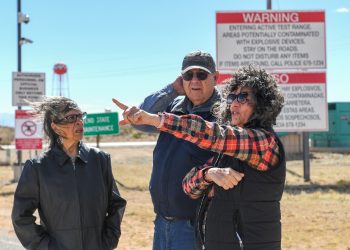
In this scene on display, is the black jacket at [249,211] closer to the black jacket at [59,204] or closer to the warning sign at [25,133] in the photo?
the black jacket at [59,204]

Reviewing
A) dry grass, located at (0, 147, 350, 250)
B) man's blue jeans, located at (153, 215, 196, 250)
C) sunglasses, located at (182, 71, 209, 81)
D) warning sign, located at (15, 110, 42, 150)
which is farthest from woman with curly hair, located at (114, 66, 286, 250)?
warning sign, located at (15, 110, 42, 150)

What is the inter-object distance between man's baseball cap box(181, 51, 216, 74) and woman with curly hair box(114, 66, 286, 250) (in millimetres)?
687

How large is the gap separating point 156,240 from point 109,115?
1414 cm

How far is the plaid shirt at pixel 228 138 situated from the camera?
2.51 meters

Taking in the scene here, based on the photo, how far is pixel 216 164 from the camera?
2.88m

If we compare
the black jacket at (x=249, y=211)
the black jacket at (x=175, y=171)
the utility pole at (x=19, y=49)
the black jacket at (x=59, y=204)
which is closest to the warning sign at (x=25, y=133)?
the utility pole at (x=19, y=49)

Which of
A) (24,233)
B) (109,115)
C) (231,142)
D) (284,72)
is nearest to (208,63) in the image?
(231,142)

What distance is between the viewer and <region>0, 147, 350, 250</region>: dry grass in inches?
313

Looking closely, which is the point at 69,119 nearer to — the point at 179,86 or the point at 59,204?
the point at 59,204

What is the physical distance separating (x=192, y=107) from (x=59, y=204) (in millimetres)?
1071

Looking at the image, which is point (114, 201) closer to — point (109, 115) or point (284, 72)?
point (284, 72)

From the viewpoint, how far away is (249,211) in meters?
2.60

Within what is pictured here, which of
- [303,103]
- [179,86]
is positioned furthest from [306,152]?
[179,86]

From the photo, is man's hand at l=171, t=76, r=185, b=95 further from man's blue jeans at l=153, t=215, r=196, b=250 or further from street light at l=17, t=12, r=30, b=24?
street light at l=17, t=12, r=30, b=24
